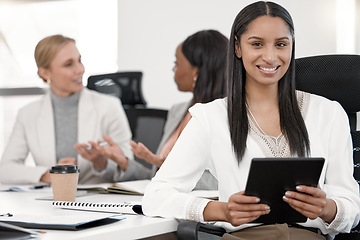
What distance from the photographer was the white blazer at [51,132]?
2.72 meters

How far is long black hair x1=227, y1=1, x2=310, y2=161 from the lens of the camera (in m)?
1.62

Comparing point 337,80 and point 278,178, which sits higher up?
point 337,80

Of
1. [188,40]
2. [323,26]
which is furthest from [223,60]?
[323,26]

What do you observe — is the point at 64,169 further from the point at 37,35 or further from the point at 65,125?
the point at 37,35

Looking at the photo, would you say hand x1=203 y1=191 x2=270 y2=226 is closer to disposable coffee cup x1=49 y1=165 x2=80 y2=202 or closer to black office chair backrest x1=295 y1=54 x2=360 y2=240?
black office chair backrest x1=295 y1=54 x2=360 y2=240

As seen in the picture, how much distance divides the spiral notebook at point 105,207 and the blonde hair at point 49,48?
1.49 meters

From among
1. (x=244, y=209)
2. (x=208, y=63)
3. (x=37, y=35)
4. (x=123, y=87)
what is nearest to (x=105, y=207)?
(x=244, y=209)

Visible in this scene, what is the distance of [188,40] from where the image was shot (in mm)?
2541

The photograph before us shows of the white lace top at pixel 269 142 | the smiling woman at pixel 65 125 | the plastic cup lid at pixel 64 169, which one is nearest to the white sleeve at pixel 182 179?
the white lace top at pixel 269 142

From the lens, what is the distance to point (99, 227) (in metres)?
1.35

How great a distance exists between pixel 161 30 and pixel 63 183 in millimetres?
3646

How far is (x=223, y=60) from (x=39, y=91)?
3666 millimetres

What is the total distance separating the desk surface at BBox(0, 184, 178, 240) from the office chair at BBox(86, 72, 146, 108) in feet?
5.39

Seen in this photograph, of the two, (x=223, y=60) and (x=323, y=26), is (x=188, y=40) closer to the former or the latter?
(x=223, y=60)
